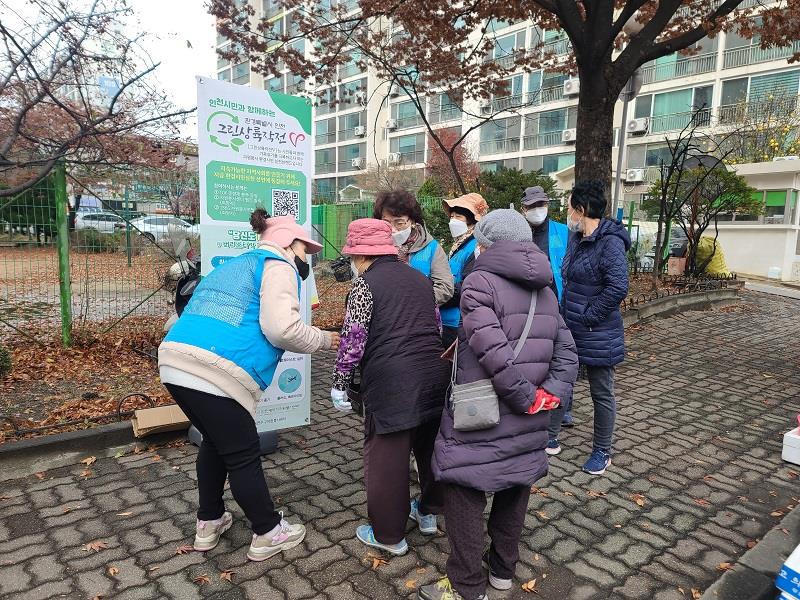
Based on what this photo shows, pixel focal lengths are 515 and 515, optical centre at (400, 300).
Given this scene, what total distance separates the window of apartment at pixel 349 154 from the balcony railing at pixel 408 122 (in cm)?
445

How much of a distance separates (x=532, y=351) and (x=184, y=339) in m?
1.58

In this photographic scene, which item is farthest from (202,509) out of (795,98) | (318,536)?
(795,98)

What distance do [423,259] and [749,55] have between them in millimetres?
28942

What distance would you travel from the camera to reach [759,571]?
263 cm

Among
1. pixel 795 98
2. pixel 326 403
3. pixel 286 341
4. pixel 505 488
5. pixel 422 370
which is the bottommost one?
pixel 326 403

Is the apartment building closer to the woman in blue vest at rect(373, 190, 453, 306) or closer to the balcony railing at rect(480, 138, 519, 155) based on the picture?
the balcony railing at rect(480, 138, 519, 155)

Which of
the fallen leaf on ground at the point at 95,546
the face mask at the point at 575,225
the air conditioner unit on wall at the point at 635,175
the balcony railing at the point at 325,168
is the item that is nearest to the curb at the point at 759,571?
the face mask at the point at 575,225

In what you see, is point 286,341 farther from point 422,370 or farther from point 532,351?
point 532,351

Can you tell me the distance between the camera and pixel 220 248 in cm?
347

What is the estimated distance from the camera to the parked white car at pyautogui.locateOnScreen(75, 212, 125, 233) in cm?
587

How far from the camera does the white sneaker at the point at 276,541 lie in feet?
8.71

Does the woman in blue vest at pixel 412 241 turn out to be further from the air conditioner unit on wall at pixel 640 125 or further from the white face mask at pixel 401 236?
the air conditioner unit on wall at pixel 640 125

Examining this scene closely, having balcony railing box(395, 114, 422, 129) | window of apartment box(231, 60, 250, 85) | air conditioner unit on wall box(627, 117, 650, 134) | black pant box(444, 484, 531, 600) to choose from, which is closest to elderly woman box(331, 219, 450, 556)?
black pant box(444, 484, 531, 600)

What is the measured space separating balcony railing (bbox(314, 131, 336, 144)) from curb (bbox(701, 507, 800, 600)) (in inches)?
1896
